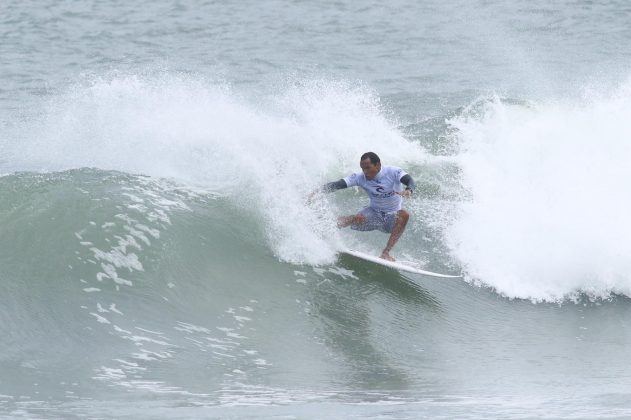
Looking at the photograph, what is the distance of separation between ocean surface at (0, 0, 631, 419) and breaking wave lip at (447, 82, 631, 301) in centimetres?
4

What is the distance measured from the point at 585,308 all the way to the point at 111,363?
6.08 m

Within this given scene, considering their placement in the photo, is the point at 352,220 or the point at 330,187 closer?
the point at 330,187

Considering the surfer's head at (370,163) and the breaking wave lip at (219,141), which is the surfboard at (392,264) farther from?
the surfer's head at (370,163)

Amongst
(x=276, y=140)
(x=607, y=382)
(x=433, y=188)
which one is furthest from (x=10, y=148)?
(x=607, y=382)

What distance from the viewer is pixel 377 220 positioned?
39.6 ft

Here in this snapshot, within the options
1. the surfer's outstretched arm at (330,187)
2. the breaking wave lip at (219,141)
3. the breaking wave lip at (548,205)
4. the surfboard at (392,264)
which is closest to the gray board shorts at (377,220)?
the surfboard at (392,264)

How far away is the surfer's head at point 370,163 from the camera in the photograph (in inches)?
448

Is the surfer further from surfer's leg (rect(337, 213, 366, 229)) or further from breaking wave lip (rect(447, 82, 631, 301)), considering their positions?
breaking wave lip (rect(447, 82, 631, 301))

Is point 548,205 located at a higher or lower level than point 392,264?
higher

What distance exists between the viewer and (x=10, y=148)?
17.0 m

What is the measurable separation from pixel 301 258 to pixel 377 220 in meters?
1.10

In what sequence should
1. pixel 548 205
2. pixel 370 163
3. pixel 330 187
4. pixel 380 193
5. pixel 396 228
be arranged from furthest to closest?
pixel 548 205 → pixel 396 228 → pixel 380 193 → pixel 330 187 → pixel 370 163

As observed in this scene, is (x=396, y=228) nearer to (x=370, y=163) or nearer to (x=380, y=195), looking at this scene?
(x=380, y=195)

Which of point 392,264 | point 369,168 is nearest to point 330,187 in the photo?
point 369,168
